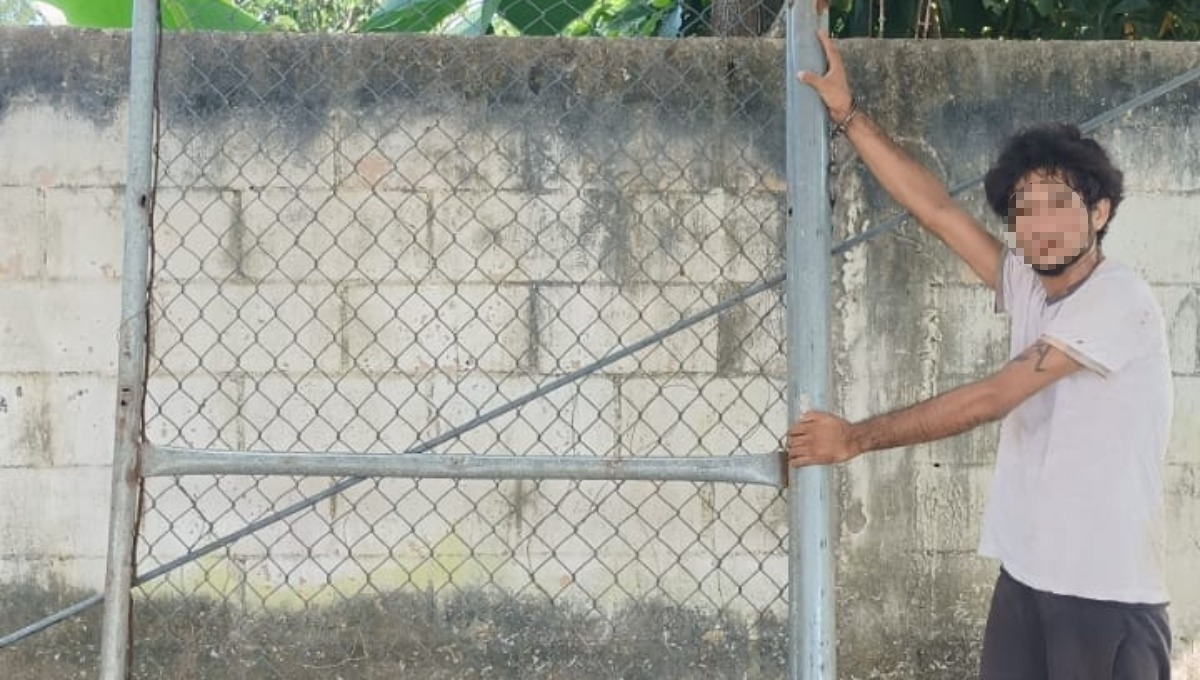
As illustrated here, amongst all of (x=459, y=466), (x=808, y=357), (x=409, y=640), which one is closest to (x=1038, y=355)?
(x=808, y=357)

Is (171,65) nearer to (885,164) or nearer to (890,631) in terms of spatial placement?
(885,164)

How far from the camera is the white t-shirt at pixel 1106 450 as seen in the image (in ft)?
6.79

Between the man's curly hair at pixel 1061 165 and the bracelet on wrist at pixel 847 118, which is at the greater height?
the bracelet on wrist at pixel 847 118

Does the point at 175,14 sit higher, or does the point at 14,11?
the point at 14,11

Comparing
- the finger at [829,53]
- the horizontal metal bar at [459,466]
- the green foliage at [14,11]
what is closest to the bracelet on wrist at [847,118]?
the finger at [829,53]

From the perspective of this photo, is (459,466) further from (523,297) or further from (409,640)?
(409,640)

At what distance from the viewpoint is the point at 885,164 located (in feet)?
7.58

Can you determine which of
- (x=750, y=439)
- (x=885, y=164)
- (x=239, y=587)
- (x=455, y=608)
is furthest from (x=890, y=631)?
(x=239, y=587)

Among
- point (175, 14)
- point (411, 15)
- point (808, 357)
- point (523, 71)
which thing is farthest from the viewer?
point (411, 15)

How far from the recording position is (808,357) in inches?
73.0

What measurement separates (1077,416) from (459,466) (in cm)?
108

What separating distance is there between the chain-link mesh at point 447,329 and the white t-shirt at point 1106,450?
1152 millimetres

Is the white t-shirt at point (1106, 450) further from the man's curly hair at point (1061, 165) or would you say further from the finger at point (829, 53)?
the finger at point (829, 53)

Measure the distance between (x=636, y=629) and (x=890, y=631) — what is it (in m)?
0.68
